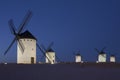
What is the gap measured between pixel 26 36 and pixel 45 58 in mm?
18073

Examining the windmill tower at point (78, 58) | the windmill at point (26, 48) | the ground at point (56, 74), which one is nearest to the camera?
the ground at point (56, 74)

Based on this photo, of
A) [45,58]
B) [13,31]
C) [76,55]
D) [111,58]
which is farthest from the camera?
[111,58]

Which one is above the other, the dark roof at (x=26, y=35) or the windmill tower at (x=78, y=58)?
the dark roof at (x=26, y=35)

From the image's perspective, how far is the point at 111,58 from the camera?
3327 inches

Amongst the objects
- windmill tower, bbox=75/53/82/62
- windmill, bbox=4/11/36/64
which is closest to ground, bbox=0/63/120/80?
windmill, bbox=4/11/36/64

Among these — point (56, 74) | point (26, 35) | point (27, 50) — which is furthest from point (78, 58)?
point (56, 74)

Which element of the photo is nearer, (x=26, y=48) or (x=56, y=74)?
(x=56, y=74)

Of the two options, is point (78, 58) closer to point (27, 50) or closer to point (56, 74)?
point (27, 50)

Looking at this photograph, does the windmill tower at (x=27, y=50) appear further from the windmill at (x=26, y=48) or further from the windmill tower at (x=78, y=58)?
the windmill tower at (x=78, y=58)

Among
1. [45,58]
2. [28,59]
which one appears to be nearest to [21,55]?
[28,59]

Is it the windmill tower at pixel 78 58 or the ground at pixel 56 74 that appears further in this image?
the windmill tower at pixel 78 58

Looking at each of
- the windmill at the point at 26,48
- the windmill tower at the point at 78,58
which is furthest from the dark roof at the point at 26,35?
the windmill tower at the point at 78,58

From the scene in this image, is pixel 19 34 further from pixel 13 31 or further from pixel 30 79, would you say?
pixel 30 79

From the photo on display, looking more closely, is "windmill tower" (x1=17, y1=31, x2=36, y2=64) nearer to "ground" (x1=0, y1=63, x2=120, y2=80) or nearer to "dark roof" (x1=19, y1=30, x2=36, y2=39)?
"dark roof" (x1=19, y1=30, x2=36, y2=39)
